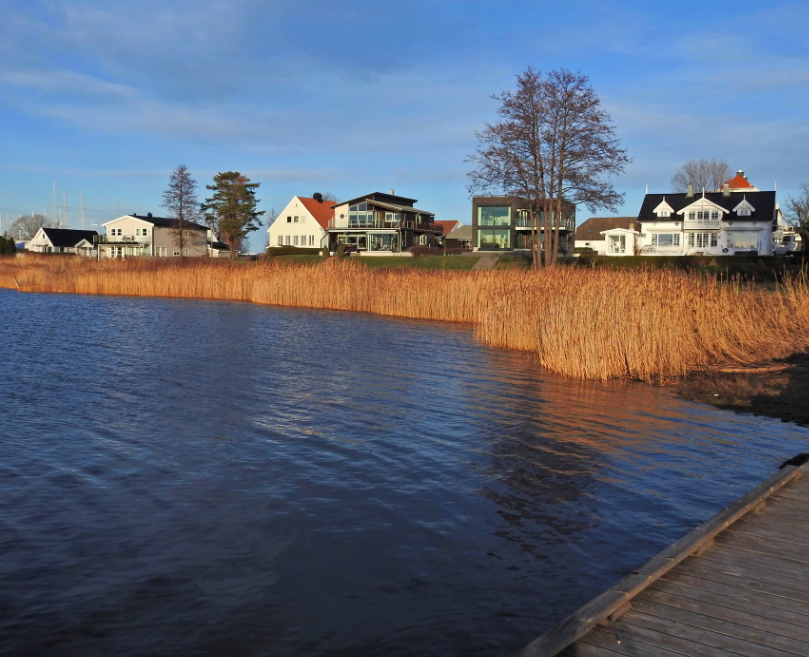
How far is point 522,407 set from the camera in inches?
471

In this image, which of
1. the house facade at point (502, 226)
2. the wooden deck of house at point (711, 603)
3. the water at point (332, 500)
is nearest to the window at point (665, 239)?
the house facade at point (502, 226)

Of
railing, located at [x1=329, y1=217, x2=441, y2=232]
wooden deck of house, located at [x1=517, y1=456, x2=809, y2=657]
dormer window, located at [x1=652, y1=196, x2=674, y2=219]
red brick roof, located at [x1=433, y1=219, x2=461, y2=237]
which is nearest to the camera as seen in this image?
wooden deck of house, located at [x1=517, y1=456, x2=809, y2=657]

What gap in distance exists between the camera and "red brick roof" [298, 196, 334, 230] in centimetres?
7700

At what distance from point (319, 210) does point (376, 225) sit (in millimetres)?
11392

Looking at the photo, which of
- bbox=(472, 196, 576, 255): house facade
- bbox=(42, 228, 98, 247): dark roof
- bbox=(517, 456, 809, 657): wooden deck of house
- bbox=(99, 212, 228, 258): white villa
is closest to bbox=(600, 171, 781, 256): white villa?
bbox=(472, 196, 576, 255): house facade

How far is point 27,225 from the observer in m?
144

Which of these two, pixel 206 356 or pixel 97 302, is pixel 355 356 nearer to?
pixel 206 356

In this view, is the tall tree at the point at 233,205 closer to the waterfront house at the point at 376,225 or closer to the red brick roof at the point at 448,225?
the waterfront house at the point at 376,225

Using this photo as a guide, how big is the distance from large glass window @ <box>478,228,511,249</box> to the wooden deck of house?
210ft

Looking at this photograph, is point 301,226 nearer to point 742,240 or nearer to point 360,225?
point 360,225

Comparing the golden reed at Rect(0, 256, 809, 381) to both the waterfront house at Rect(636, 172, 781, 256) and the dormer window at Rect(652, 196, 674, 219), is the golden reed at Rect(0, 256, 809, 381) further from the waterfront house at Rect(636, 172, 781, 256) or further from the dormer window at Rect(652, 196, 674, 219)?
the dormer window at Rect(652, 196, 674, 219)

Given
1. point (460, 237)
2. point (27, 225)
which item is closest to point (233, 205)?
point (460, 237)

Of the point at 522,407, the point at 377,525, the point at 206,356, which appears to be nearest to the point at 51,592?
the point at 377,525

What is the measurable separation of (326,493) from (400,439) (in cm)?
236
